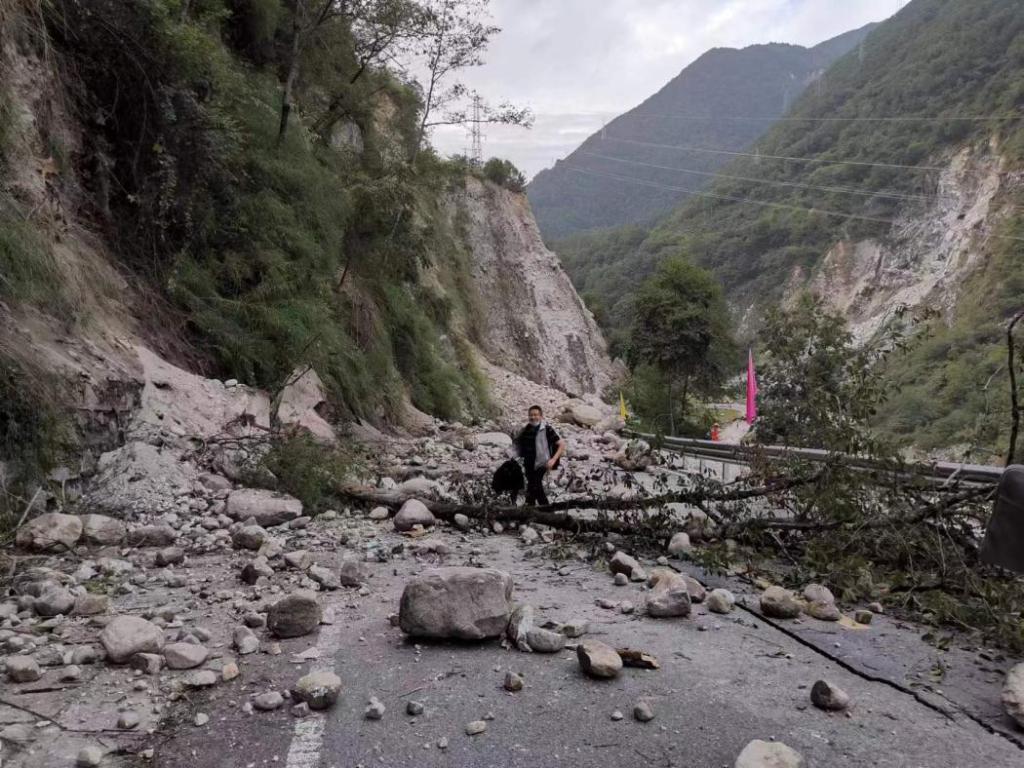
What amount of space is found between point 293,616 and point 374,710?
1002mm

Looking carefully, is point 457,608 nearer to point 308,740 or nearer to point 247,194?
point 308,740

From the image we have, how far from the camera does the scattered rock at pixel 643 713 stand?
2.78m

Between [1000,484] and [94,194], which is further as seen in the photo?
[94,194]

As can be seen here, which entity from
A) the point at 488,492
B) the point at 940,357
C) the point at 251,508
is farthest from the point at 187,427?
the point at 940,357

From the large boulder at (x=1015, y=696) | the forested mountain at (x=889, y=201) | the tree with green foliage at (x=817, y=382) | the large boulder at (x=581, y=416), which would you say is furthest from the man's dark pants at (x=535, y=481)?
the forested mountain at (x=889, y=201)

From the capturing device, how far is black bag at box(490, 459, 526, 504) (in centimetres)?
730

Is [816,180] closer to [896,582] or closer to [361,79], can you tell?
[361,79]

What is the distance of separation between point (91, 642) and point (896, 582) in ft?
15.0

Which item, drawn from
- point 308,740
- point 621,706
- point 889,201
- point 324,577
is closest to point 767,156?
point 889,201

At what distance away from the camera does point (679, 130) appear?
148125mm

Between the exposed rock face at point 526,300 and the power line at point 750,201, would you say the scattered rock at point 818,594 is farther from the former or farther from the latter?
→ the power line at point 750,201

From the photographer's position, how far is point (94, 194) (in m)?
8.45

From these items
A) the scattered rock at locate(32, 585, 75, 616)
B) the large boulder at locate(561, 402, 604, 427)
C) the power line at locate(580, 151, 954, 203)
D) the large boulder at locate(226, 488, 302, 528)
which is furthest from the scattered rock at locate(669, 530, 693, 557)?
the power line at locate(580, 151, 954, 203)

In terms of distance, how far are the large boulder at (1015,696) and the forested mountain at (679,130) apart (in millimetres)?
99455
